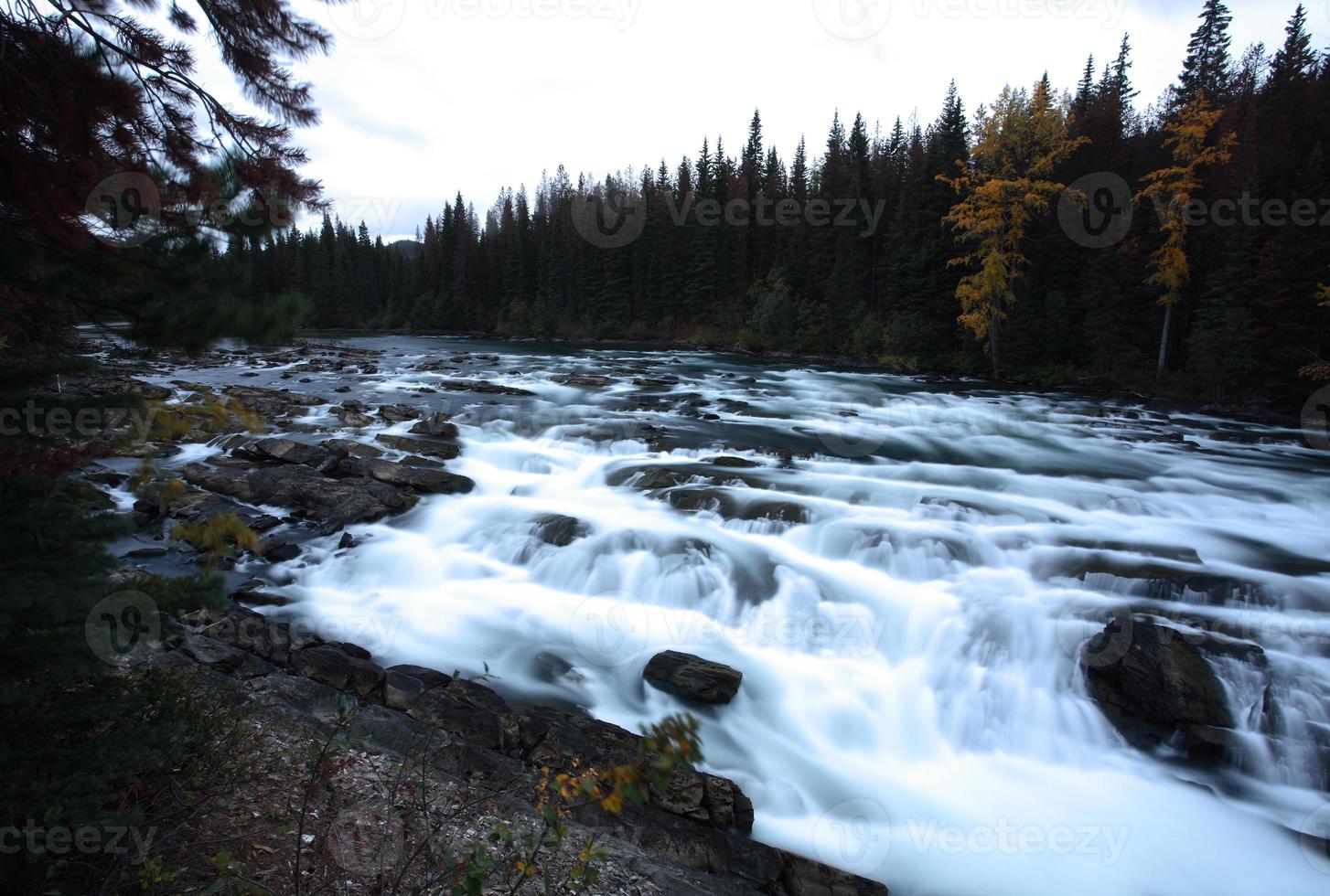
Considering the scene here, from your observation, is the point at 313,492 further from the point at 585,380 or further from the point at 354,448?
the point at 585,380

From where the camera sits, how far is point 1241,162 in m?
24.7

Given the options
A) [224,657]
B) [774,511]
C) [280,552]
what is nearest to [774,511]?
[774,511]

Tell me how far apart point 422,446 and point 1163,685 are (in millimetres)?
13675

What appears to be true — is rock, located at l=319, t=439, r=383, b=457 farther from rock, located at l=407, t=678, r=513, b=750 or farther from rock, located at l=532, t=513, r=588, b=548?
rock, located at l=407, t=678, r=513, b=750

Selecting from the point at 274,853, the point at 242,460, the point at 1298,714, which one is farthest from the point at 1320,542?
the point at 242,460

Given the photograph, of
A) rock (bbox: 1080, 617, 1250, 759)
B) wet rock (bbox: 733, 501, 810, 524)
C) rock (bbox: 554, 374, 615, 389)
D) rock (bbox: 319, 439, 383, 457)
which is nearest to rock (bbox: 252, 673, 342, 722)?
wet rock (bbox: 733, 501, 810, 524)

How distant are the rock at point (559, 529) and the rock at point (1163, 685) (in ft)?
22.9

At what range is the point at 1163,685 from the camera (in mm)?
6148

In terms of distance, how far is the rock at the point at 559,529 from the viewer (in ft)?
33.5

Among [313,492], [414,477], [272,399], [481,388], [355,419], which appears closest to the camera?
[313,492]

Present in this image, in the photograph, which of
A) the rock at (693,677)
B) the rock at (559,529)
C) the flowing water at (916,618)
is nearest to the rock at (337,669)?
the flowing water at (916,618)

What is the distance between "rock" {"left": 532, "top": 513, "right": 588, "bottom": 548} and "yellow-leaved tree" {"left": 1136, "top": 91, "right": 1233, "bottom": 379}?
24702mm

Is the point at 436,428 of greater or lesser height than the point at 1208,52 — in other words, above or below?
below

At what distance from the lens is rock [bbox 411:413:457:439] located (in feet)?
51.8
